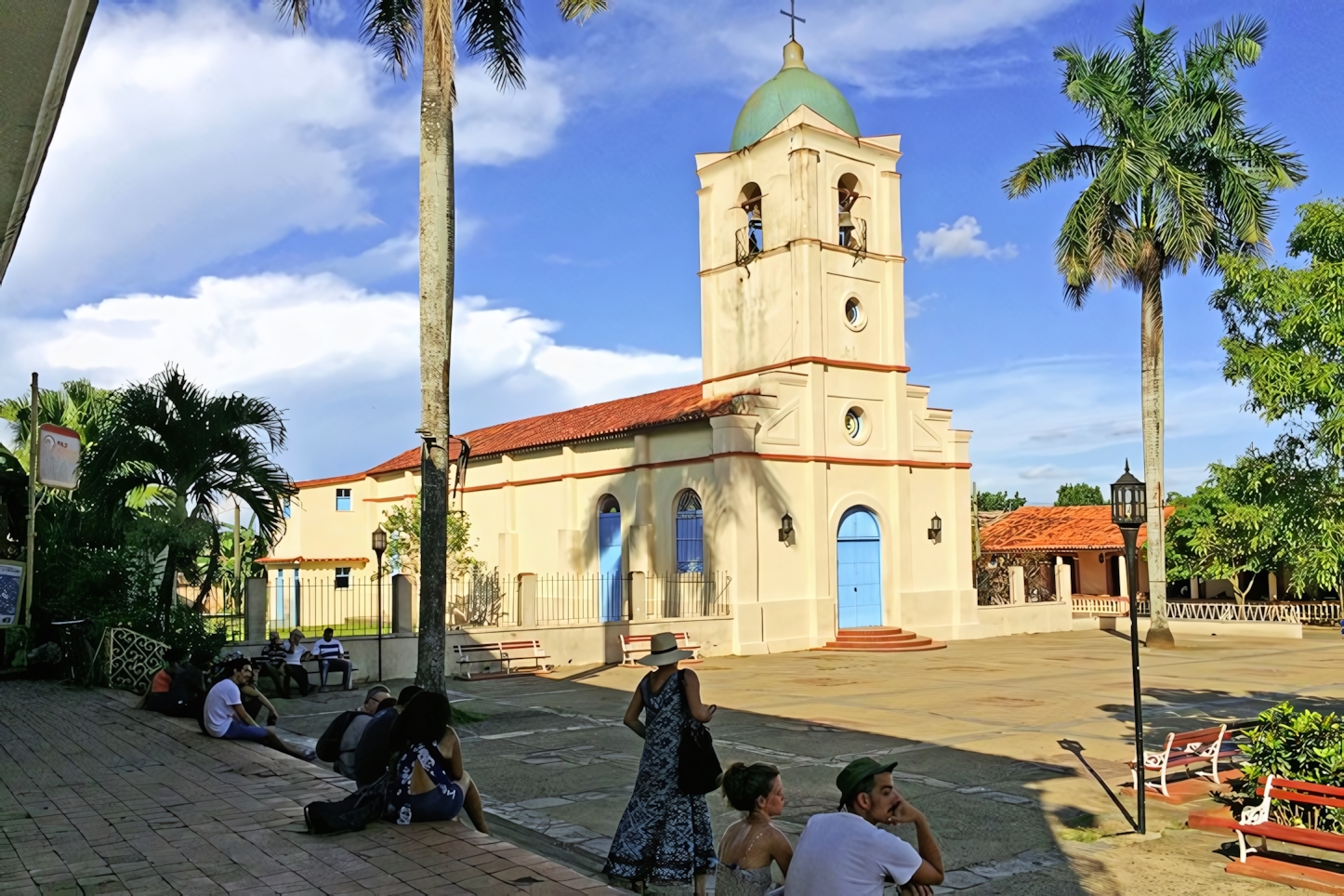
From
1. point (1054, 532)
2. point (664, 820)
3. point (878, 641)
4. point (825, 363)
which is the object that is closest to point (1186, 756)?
point (664, 820)

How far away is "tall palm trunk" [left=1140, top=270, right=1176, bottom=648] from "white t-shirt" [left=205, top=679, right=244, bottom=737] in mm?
21499

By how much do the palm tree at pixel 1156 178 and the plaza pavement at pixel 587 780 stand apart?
920 centimetres

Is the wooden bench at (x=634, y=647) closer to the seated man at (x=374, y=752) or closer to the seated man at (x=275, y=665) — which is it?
the seated man at (x=275, y=665)

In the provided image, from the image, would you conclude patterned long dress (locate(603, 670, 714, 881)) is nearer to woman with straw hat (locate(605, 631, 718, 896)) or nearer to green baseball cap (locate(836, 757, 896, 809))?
woman with straw hat (locate(605, 631, 718, 896))

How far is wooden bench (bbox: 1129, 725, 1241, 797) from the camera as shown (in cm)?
987

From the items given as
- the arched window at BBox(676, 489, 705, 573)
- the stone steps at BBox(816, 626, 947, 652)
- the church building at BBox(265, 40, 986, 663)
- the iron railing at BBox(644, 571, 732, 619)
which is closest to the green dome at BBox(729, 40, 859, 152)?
the church building at BBox(265, 40, 986, 663)

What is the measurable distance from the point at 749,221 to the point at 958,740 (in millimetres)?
19122

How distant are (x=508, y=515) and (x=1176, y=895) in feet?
91.9

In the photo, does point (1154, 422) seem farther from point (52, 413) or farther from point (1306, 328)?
point (52, 413)

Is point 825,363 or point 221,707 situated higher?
point 825,363

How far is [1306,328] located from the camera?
14.2 meters

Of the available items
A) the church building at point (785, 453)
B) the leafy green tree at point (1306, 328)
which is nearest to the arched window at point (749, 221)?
the church building at point (785, 453)

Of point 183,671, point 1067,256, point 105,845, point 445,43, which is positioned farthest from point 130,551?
point 1067,256

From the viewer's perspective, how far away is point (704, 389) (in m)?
29.6
